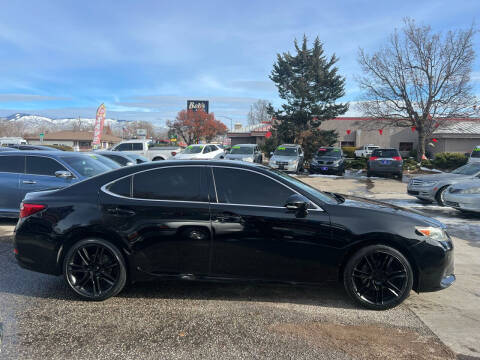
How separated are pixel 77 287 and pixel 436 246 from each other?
388cm

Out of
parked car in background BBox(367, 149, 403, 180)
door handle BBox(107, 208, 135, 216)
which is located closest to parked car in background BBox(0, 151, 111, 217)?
door handle BBox(107, 208, 135, 216)

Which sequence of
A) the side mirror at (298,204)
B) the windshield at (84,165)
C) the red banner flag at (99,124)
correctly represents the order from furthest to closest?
the red banner flag at (99,124) → the windshield at (84,165) → the side mirror at (298,204)

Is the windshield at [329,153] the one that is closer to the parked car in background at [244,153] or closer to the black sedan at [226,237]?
the parked car in background at [244,153]

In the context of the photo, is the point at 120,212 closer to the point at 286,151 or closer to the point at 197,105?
the point at 286,151

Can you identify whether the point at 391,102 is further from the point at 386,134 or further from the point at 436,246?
the point at 436,246

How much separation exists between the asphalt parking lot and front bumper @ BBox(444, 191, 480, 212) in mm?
4652

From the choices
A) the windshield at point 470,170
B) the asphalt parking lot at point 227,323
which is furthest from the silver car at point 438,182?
the asphalt parking lot at point 227,323

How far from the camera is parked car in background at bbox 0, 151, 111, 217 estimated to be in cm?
687

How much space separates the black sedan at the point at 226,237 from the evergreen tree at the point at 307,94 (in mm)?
28194

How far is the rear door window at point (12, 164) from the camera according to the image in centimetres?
701

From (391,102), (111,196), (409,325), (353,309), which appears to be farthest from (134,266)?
(391,102)

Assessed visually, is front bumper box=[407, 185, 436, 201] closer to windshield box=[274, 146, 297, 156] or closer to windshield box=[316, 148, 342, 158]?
windshield box=[316, 148, 342, 158]

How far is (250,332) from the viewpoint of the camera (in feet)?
10.4

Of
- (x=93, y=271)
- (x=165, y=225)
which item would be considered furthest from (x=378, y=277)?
(x=93, y=271)
